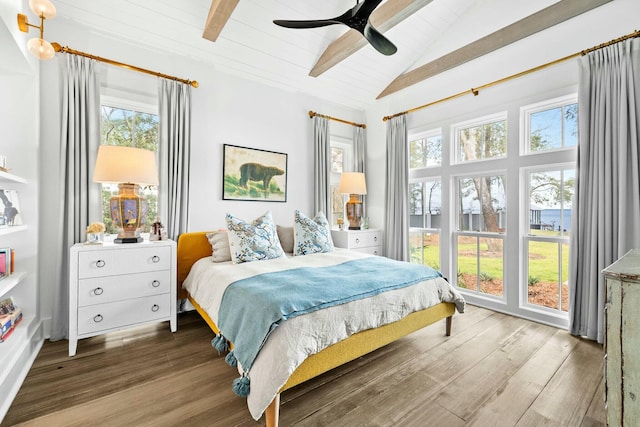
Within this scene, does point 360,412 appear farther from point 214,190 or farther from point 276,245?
point 214,190

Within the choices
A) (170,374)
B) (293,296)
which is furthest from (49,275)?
(293,296)

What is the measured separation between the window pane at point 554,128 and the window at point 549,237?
0.26m

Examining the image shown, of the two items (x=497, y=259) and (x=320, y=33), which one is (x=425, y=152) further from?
(x=320, y=33)

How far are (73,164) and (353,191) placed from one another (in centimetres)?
302

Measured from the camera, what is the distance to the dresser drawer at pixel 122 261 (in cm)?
215

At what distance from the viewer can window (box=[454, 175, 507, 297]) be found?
3229 millimetres

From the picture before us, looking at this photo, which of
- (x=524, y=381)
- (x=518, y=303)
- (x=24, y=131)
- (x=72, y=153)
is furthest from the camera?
(x=518, y=303)

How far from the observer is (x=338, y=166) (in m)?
4.55

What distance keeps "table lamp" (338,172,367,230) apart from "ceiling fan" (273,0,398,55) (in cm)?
193

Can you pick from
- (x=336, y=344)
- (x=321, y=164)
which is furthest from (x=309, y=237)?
(x=336, y=344)

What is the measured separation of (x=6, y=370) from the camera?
64.1 inches

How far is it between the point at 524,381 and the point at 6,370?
316 centimetres

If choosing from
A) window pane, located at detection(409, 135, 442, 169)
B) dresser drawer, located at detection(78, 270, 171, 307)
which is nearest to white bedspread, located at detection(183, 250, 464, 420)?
dresser drawer, located at detection(78, 270, 171, 307)

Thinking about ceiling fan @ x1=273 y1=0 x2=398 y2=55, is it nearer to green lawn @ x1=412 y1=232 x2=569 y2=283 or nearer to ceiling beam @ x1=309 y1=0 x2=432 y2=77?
ceiling beam @ x1=309 y1=0 x2=432 y2=77
